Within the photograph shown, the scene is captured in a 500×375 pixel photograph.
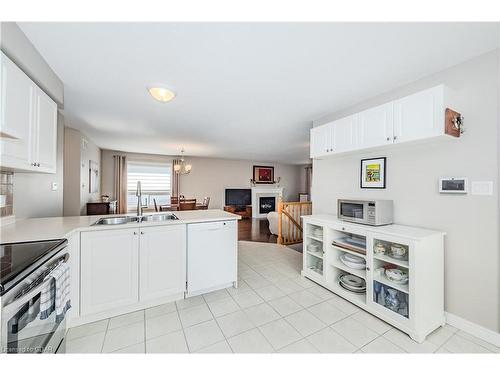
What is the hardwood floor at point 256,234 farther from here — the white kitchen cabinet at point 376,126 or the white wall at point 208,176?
the white kitchen cabinet at point 376,126

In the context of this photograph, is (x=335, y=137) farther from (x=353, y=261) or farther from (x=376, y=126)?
(x=353, y=261)

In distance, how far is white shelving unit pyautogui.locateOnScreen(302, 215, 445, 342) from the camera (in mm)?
1639

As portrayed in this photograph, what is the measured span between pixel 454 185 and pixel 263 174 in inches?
273


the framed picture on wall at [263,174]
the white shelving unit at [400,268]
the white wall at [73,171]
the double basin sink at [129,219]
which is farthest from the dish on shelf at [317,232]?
the framed picture on wall at [263,174]

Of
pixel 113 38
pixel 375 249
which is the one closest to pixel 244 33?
pixel 113 38

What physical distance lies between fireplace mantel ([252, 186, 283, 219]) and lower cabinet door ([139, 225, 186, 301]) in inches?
237

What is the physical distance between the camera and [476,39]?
145 cm

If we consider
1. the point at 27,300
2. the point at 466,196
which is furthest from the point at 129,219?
the point at 466,196

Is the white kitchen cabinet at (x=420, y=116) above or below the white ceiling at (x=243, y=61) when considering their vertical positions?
below

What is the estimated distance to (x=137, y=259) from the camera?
198 centimetres

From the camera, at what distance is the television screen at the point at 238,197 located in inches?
308

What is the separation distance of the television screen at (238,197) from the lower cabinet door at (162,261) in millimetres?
5628
